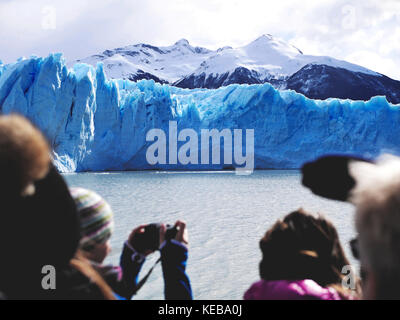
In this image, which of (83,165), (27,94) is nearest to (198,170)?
(83,165)

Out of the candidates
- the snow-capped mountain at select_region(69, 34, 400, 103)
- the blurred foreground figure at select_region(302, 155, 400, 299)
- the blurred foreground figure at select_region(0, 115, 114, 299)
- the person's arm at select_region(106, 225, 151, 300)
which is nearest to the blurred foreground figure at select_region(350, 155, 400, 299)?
the blurred foreground figure at select_region(302, 155, 400, 299)

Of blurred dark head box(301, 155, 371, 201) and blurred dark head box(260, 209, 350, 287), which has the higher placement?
blurred dark head box(301, 155, 371, 201)

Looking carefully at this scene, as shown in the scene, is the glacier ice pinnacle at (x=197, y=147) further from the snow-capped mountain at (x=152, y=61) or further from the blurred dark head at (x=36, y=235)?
the snow-capped mountain at (x=152, y=61)

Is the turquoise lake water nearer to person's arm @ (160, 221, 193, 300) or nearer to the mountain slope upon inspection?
person's arm @ (160, 221, 193, 300)

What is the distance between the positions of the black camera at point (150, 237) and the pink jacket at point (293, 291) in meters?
0.31

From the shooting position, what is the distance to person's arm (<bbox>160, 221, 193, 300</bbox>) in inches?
45.9

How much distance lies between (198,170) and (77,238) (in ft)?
92.1

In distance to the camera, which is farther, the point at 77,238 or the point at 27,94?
the point at 27,94

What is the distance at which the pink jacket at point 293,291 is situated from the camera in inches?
40.9

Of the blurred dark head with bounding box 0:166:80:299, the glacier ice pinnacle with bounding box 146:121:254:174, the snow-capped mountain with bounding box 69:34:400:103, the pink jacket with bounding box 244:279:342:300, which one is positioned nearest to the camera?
the blurred dark head with bounding box 0:166:80:299

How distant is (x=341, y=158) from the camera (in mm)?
834

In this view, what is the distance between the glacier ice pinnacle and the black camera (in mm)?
25177
